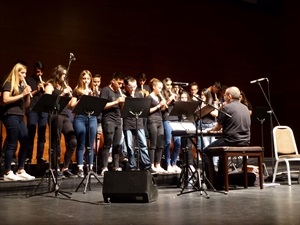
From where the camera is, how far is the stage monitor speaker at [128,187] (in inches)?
183

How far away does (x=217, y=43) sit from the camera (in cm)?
1092

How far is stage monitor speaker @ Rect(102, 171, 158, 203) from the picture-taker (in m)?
4.64

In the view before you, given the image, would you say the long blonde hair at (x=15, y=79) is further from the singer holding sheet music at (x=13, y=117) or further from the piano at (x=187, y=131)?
the piano at (x=187, y=131)

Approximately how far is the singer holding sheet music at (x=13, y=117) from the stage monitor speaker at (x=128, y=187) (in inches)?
60.4

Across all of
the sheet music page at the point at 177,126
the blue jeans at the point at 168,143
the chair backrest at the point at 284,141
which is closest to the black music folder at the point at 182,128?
the sheet music page at the point at 177,126

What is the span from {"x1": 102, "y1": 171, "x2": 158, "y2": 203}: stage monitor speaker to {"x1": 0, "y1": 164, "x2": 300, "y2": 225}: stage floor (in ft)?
0.32

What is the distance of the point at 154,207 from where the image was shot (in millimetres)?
4344

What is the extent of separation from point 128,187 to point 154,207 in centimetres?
45

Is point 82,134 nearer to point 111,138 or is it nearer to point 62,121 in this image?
point 62,121

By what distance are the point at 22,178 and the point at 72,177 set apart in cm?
70

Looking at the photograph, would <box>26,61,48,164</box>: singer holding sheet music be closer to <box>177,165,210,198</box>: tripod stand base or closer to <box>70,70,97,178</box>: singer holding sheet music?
<box>70,70,97,178</box>: singer holding sheet music

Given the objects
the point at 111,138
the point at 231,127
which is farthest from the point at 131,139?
the point at 231,127

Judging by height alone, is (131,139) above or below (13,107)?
below

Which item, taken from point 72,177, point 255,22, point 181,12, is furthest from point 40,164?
point 255,22
